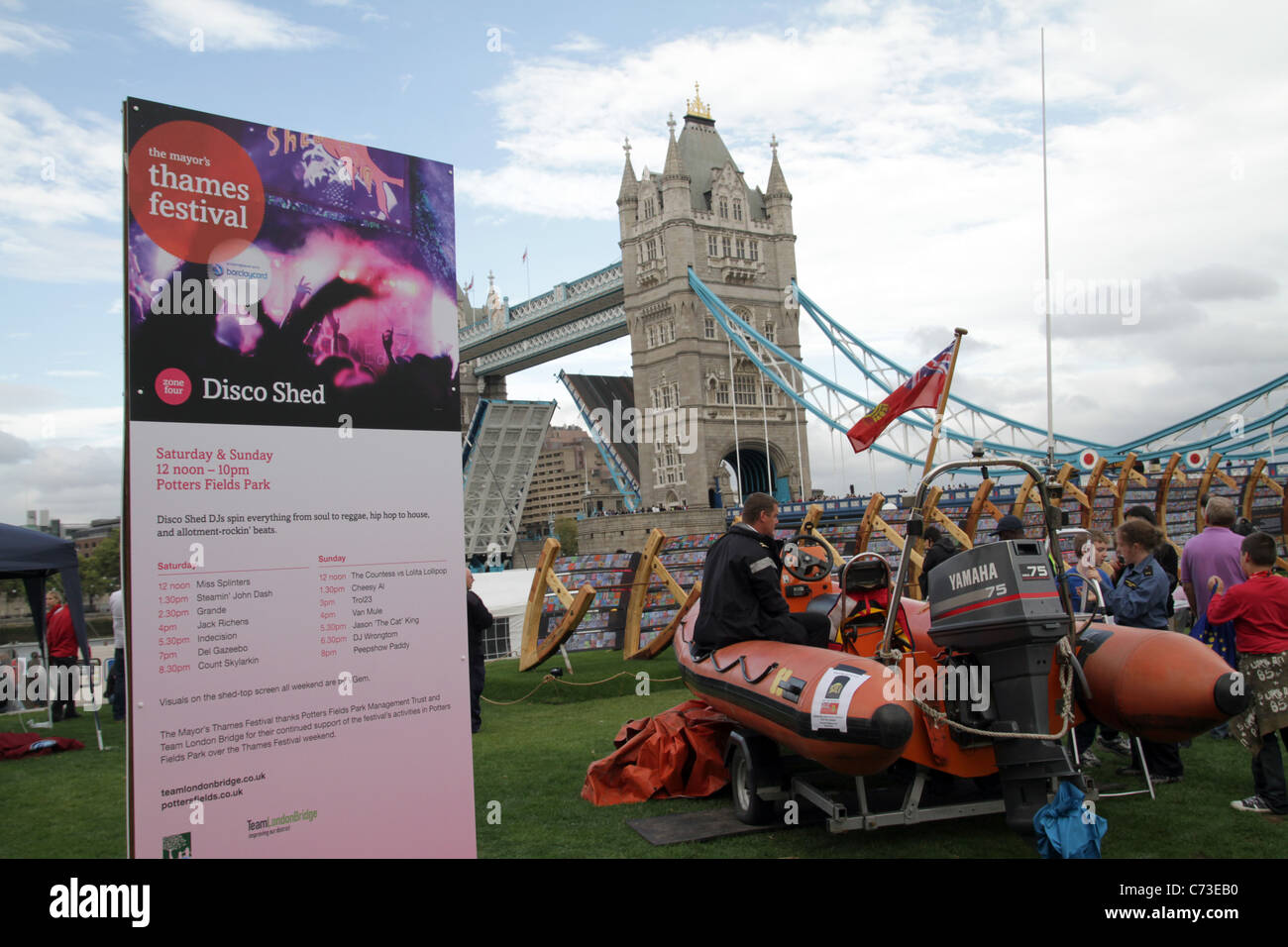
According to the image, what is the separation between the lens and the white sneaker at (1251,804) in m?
5.38


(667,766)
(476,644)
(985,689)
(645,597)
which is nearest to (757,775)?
(667,766)

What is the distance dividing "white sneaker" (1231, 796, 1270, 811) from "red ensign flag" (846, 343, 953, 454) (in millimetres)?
5555

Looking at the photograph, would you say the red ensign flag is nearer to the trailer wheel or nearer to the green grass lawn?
the green grass lawn

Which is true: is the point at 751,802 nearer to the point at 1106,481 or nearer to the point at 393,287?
the point at 393,287

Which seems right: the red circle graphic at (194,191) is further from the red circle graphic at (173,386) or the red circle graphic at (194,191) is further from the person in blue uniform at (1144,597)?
the person in blue uniform at (1144,597)

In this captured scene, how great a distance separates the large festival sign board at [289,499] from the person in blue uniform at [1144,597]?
522 centimetres

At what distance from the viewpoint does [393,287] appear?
3.34 metres

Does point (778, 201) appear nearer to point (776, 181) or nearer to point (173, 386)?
point (776, 181)

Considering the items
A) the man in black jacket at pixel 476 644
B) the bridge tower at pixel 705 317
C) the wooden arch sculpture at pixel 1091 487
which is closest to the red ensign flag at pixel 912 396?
the man in black jacket at pixel 476 644

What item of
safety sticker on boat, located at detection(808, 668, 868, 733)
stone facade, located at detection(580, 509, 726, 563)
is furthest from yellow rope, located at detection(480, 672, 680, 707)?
stone facade, located at detection(580, 509, 726, 563)

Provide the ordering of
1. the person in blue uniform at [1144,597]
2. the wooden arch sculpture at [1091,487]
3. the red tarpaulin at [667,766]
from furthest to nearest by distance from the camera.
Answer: the wooden arch sculpture at [1091,487] → the red tarpaulin at [667,766] → the person in blue uniform at [1144,597]

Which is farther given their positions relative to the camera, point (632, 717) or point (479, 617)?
point (632, 717)
